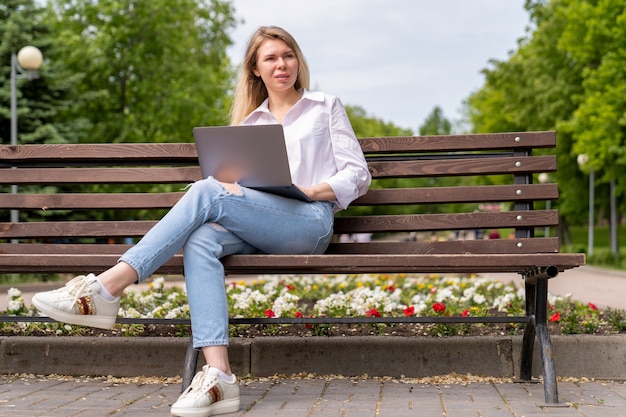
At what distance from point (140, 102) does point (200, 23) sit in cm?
1095

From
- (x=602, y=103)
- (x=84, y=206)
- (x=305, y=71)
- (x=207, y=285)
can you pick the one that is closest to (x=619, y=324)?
(x=305, y=71)

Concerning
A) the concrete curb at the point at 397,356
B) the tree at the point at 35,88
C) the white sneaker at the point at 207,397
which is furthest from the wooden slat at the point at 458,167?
the tree at the point at 35,88

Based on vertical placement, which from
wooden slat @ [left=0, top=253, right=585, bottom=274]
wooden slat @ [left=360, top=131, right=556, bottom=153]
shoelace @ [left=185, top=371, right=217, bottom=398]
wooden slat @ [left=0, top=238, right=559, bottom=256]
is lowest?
shoelace @ [left=185, top=371, right=217, bottom=398]

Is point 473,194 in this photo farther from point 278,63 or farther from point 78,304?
point 78,304

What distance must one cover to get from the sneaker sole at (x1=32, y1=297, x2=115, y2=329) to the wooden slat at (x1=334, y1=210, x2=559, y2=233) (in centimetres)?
157

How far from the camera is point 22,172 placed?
16.9 feet

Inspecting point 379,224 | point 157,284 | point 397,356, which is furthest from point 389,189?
point 157,284

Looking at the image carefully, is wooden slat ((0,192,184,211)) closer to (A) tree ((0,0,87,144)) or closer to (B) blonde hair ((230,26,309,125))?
(B) blonde hair ((230,26,309,125))

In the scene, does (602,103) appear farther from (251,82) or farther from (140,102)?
(251,82)

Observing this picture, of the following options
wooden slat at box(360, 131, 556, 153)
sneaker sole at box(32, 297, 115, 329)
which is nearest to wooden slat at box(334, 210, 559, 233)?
wooden slat at box(360, 131, 556, 153)

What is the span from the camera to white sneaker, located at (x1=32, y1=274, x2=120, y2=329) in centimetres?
365

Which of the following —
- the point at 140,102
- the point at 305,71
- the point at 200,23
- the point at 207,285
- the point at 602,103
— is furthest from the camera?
the point at 200,23

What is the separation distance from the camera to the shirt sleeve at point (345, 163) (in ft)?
14.5

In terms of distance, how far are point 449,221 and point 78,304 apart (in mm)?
2060
